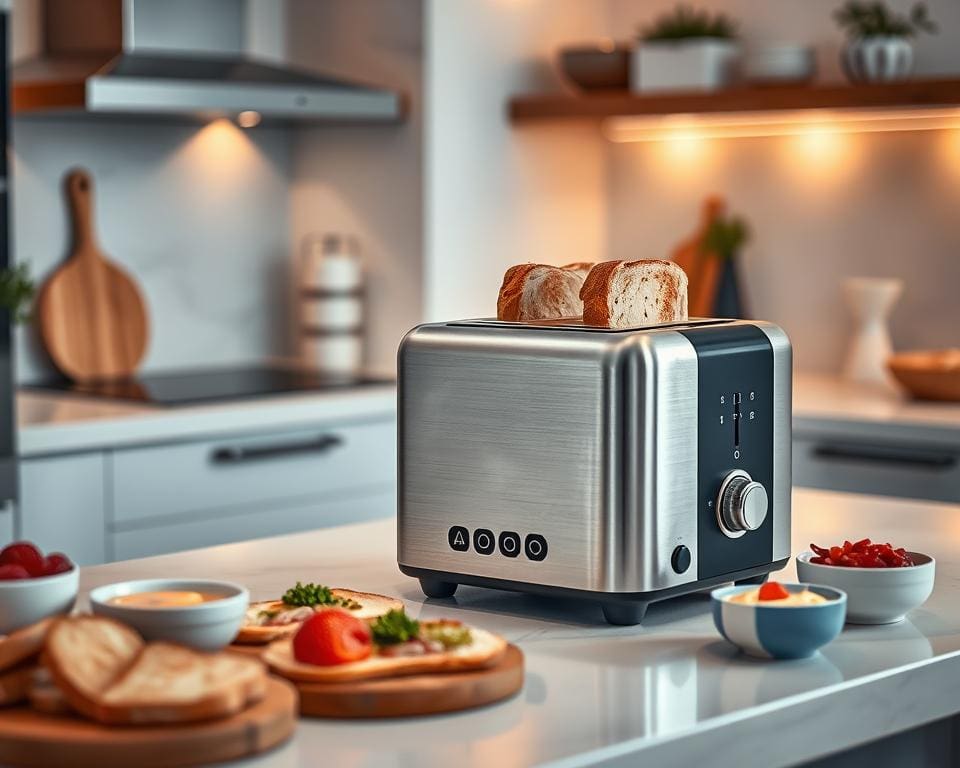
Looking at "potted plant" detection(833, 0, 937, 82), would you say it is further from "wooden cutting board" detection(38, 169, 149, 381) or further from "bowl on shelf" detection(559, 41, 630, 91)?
"wooden cutting board" detection(38, 169, 149, 381)

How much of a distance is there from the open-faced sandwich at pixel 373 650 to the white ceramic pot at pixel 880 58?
8.09ft

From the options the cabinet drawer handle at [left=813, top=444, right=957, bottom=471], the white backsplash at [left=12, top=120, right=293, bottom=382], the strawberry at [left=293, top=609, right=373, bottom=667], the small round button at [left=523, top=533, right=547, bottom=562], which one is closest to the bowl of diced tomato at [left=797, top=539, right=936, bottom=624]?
the small round button at [left=523, top=533, right=547, bottom=562]

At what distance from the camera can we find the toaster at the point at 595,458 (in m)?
1.39

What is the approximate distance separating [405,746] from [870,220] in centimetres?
284

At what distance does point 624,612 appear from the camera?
143 cm

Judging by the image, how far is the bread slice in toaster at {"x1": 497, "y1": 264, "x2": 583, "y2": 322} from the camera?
1.61 metres

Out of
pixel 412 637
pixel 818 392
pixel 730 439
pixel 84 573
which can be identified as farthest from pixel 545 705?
pixel 818 392

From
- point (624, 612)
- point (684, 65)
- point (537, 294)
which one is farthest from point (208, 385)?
point (624, 612)

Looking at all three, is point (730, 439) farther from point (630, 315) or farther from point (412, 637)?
point (412, 637)

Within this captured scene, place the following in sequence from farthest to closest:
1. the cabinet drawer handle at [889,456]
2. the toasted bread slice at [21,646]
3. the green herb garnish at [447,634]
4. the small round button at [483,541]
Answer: the cabinet drawer handle at [889,456] → the small round button at [483,541] → the green herb garnish at [447,634] → the toasted bread slice at [21,646]

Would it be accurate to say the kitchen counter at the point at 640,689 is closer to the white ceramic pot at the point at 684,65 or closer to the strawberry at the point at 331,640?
the strawberry at the point at 331,640

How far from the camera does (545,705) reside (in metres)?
1.19

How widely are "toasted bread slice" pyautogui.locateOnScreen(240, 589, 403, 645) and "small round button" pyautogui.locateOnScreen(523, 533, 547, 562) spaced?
0.13 metres

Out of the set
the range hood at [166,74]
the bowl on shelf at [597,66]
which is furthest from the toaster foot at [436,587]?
the bowl on shelf at [597,66]
